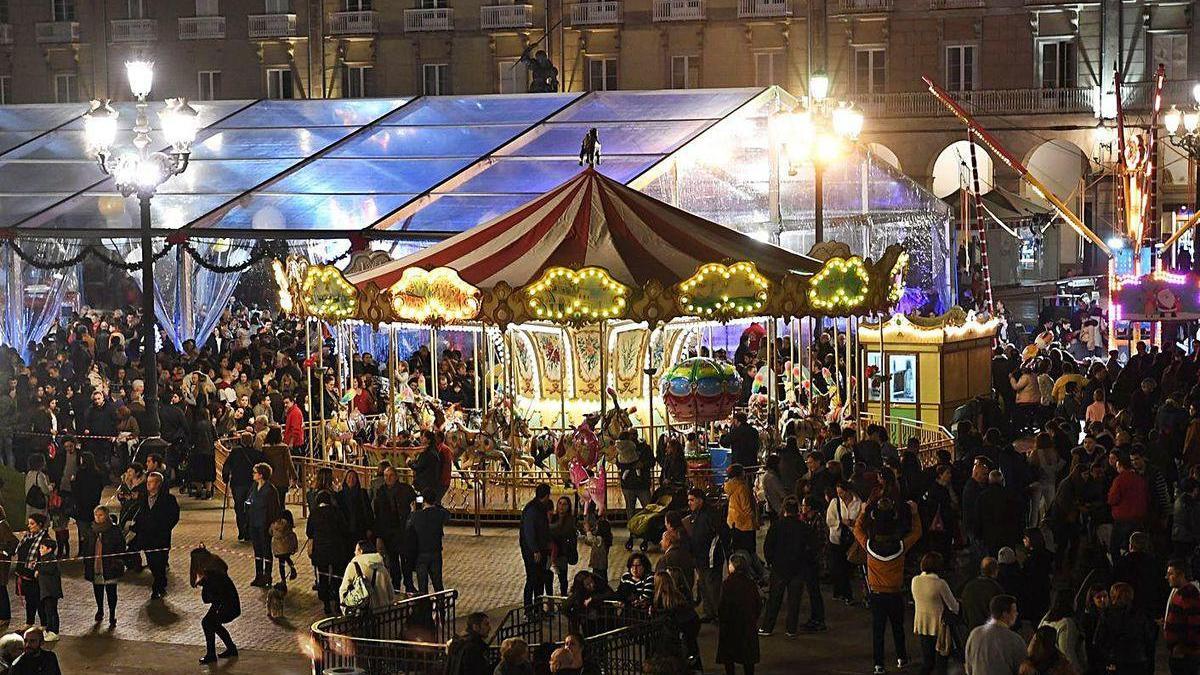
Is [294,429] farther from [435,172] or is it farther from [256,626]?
[435,172]

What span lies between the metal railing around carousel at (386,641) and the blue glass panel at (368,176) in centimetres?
1700

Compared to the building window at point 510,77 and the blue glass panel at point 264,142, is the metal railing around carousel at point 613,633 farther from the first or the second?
the building window at point 510,77

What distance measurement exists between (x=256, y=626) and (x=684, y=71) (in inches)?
1426

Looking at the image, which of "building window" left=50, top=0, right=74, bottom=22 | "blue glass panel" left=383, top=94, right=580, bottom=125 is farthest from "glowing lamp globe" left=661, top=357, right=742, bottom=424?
"building window" left=50, top=0, right=74, bottom=22

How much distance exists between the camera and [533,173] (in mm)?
30312

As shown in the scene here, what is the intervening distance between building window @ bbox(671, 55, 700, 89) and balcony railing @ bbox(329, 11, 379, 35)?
8121 millimetres

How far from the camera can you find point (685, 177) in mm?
30281

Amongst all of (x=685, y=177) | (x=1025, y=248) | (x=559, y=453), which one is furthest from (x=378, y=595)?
(x=1025, y=248)

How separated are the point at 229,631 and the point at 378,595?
2.13 metres

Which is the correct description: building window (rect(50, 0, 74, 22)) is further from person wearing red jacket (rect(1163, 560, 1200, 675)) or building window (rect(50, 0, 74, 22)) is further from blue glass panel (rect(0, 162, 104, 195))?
person wearing red jacket (rect(1163, 560, 1200, 675))

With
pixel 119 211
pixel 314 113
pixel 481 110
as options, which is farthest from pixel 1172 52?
pixel 119 211

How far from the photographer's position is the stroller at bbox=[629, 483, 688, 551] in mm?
16875

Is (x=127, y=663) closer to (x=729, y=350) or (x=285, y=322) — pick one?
(x=729, y=350)

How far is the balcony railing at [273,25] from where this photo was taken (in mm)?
51562
